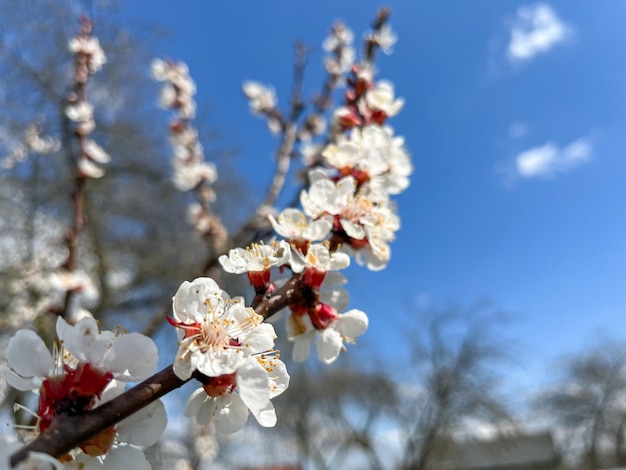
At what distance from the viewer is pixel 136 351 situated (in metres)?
0.64

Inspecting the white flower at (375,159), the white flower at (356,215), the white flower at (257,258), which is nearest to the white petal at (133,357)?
the white flower at (257,258)

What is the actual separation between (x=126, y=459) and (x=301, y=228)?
0.49 m

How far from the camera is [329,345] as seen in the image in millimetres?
906

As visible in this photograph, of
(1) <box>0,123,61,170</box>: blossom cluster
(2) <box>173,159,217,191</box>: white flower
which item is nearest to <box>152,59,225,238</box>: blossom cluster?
(2) <box>173,159,217,191</box>: white flower

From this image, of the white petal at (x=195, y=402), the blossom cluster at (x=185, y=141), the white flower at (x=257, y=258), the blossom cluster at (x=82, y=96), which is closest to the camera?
the white petal at (x=195, y=402)

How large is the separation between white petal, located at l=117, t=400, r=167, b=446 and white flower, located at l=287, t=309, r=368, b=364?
1.03 feet

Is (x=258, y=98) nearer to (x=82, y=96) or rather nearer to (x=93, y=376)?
(x=82, y=96)

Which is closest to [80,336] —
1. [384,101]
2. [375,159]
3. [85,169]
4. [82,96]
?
[375,159]

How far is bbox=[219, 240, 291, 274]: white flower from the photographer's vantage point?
2.71 feet

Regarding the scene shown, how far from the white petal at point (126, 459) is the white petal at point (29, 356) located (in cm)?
13

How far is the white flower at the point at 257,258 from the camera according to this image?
83cm

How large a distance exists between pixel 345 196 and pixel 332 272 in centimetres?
18

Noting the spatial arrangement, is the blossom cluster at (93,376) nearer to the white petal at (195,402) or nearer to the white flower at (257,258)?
the white petal at (195,402)

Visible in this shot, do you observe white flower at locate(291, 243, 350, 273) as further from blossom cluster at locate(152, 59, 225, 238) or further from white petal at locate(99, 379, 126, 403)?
blossom cluster at locate(152, 59, 225, 238)
